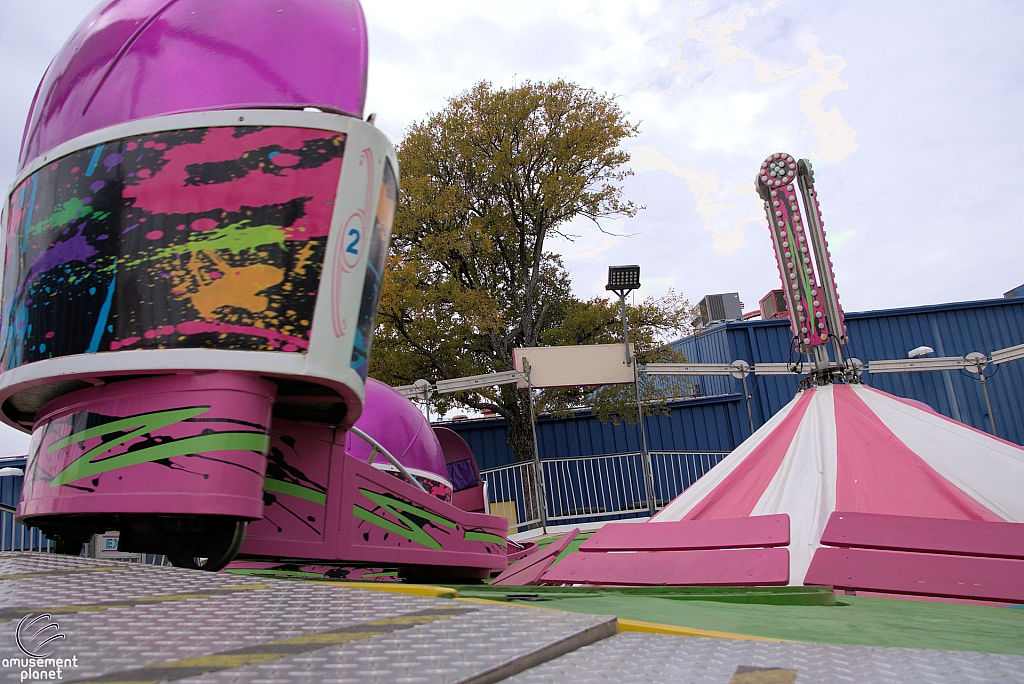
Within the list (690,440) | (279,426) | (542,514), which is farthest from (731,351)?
(279,426)

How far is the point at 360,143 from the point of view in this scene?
3.05 metres

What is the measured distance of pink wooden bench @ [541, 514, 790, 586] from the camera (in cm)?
445

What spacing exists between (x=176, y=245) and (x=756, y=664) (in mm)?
2667

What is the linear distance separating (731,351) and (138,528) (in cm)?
1818

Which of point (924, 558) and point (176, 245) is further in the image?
point (924, 558)

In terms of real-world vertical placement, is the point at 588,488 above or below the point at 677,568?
above

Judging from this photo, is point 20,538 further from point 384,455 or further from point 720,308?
point 720,308

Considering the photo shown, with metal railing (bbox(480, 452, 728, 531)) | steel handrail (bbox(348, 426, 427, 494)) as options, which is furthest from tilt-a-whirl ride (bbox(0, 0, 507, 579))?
metal railing (bbox(480, 452, 728, 531))

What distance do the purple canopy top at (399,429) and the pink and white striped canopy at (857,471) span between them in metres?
2.14

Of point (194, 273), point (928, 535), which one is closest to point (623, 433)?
point (928, 535)

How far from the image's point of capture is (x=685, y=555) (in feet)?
15.9

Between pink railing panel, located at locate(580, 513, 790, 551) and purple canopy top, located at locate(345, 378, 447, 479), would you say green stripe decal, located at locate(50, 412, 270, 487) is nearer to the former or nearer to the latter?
purple canopy top, located at locate(345, 378, 447, 479)

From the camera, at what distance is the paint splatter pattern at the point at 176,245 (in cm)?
273

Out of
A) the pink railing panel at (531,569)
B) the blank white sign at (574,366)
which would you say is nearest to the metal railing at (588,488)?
the blank white sign at (574,366)
